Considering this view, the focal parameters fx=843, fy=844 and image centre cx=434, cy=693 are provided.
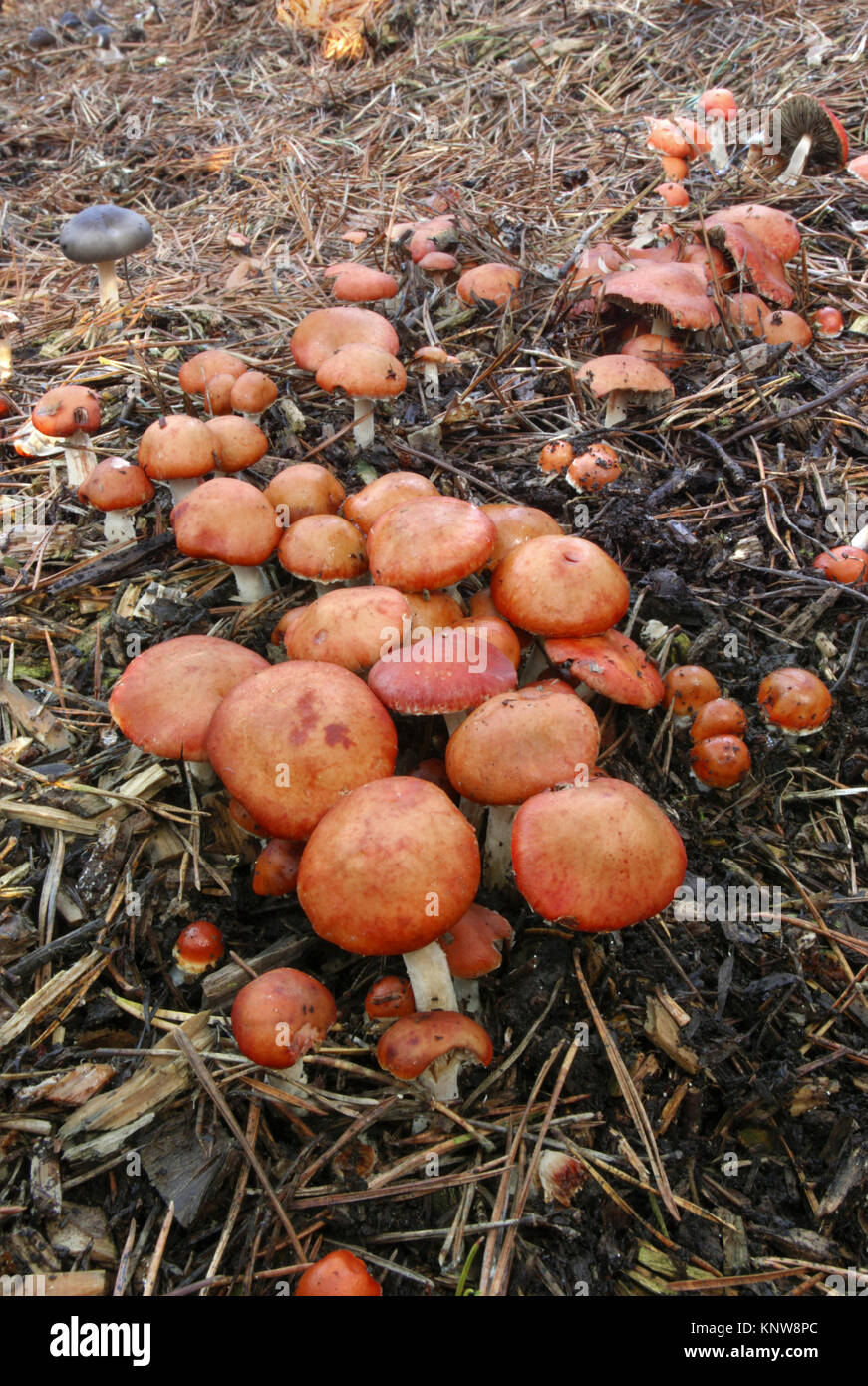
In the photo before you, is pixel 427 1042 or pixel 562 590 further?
pixel 562 590

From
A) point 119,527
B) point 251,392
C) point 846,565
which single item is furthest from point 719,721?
point 119,527

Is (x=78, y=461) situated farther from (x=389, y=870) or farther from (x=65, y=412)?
(x=389, y=870)

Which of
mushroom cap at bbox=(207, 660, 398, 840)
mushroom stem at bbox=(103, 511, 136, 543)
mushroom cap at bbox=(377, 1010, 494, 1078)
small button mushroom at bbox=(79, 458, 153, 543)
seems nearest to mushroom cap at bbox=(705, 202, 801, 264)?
small button mushroom at bbox=(79, 458, 153, 543)

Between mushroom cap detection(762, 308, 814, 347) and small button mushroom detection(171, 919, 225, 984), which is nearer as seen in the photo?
small button mushroom detection(171, 919, 225, 984)

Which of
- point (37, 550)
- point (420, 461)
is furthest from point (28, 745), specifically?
point (420, 461)

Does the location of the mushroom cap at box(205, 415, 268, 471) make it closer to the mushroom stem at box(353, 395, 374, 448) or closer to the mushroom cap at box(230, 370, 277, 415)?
the mushroom cap at box(230, 370, 277, 415)

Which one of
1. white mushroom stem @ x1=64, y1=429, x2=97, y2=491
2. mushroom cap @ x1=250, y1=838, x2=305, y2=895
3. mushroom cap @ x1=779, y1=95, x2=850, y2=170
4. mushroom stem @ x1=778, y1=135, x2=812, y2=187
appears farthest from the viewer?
mushroom stem @ x1=778, y1=135, x2=812, y2=187
